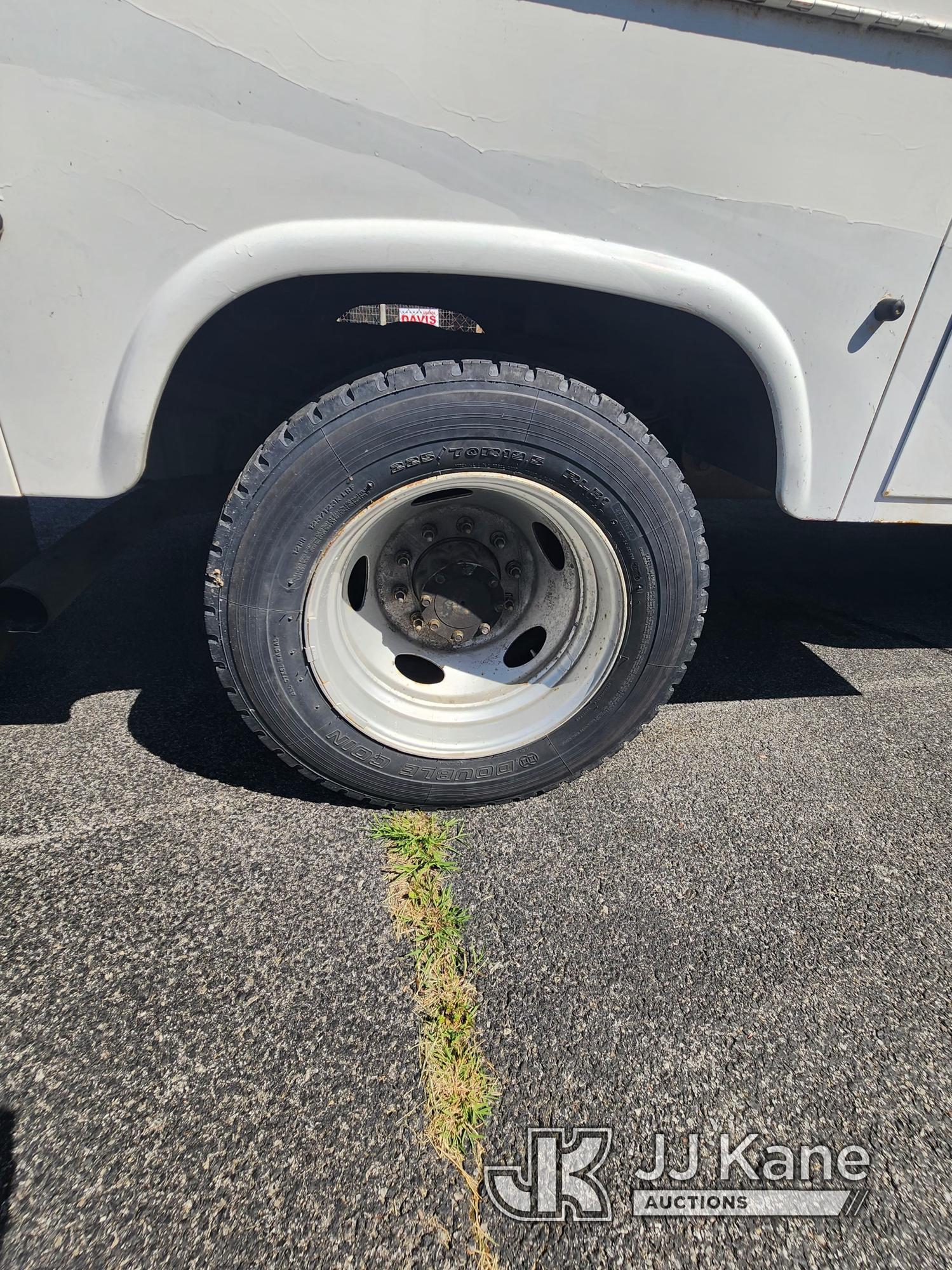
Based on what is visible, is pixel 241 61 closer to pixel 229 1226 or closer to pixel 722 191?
pixel 722 191

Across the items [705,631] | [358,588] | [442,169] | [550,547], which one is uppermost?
[442,169]

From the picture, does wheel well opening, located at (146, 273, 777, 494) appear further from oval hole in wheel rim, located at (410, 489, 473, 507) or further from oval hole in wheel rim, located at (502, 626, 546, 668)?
oval hole in wheel rim, located at (502, 626, 546, 668)

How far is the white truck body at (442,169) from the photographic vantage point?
119 cm

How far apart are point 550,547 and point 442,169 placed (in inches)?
36.3

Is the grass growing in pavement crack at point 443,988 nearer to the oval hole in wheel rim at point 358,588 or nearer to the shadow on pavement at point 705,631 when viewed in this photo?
the shadow on pavement at point 705,631

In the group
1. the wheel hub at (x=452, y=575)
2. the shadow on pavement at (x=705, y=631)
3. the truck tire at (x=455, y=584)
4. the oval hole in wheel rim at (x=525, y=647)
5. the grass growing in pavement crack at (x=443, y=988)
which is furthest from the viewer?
the shadow on pavement at (x=705, y=631)

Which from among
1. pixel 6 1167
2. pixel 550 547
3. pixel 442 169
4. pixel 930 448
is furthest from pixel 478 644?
pixel 6 1167

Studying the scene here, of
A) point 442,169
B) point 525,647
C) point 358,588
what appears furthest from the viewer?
point 525,647

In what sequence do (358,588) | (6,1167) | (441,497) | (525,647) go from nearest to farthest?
1. (6,1167)
2. (441,497)
3. (358,588)
4. (525,647)

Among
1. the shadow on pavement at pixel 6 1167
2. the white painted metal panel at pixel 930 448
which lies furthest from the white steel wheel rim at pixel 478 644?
the shadow on pavement at pixel 6 1167

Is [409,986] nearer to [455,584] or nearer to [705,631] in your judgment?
[455,584]

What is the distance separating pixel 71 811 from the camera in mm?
1730

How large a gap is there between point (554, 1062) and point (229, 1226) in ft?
1.87

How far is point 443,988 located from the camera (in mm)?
1335
